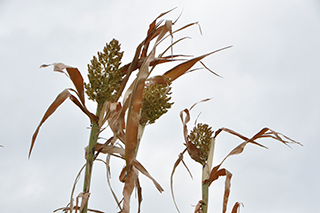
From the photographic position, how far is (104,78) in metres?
0.92

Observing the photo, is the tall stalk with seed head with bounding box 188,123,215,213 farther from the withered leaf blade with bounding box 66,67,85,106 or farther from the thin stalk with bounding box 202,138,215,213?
the withered leaf blade with bounding box 66,67,85,106

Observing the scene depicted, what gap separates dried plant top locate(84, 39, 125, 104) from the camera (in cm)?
91

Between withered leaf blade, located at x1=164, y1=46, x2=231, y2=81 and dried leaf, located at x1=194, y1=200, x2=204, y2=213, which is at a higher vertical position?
withered leaf blade, located at x1=164, y1=46, x2=231, y2=81

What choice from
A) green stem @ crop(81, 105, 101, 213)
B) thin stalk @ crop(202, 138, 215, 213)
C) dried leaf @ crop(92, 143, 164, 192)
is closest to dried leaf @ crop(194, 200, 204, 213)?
thin stalk @ crop(202, 138, 215, 213)

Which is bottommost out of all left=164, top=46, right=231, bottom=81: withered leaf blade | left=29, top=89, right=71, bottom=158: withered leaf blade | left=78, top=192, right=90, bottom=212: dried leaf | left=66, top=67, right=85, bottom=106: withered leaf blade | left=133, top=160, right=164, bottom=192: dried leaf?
left=78, top=192, right=90, bottom=212: dried leaf

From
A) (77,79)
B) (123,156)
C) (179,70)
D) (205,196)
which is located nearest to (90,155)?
(123,156)

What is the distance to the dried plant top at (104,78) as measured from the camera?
912 mm

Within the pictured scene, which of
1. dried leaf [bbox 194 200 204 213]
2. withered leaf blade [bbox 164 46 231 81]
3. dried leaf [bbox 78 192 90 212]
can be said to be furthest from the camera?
dried leaf [bbox 194 200 204 213]

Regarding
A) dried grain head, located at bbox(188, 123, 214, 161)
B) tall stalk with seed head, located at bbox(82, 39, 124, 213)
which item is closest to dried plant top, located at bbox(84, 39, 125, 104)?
tall stalk with seed head, located at bbox(82, 39, 124, 213)

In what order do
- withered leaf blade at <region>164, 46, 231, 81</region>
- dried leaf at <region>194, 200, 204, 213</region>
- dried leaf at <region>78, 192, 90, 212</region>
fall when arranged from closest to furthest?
dried leaf at <region>78, 192, 90, 212</region>
withered leaf blade at <region>164, 46, 231, 81</region>
dried leaf at <region>194, 200, 204, 213</region>

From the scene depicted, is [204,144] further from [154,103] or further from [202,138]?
[154,103]

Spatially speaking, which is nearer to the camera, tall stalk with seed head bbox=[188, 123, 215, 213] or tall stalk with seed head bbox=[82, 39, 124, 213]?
tall stalk with seed head bbox=[82, 39, 124, 213]

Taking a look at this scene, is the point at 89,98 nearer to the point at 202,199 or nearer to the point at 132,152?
the point at 132,152

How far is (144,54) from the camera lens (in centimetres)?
103
